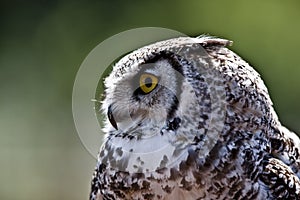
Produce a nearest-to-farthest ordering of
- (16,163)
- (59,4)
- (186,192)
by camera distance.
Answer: (186,192), (16,163), (59,4)

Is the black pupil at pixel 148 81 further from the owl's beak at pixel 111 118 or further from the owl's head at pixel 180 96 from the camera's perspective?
the owl's beak at pixel 111 118

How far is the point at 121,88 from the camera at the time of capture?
2.22 meters

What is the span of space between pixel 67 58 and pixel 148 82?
4.75 m

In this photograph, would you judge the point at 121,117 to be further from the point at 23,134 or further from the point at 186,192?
the point at 23,134

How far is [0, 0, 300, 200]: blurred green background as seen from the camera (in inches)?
232

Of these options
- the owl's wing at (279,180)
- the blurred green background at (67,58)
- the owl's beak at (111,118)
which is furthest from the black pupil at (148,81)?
the blurred green background at (67,58)

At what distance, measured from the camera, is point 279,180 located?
216 cm

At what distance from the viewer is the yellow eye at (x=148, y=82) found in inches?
84.5

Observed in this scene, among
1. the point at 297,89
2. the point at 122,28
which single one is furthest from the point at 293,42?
the point at 122,28

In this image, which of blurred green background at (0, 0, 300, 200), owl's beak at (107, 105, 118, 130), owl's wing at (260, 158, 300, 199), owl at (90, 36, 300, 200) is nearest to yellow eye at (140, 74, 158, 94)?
owl at (90, 36, 300, 200)

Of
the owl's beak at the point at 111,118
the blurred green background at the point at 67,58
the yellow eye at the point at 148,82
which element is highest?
the yellow eye at the point at 148,82

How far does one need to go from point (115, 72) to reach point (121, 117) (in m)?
0.13

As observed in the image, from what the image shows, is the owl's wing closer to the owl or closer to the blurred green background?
the owl

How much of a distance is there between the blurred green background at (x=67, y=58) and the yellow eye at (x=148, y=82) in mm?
3295
